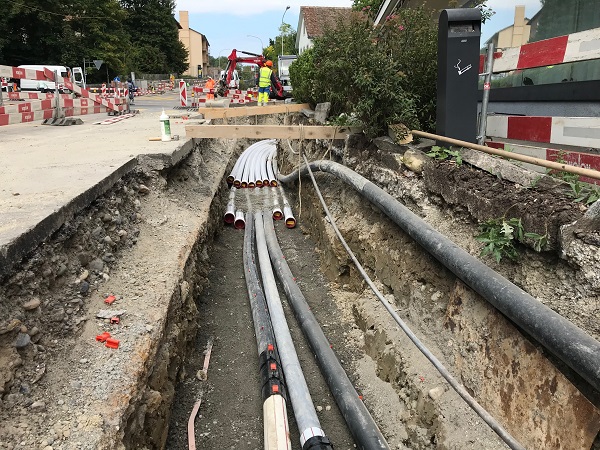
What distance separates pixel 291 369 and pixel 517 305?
2048mm

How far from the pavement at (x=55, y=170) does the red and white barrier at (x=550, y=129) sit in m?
3.95

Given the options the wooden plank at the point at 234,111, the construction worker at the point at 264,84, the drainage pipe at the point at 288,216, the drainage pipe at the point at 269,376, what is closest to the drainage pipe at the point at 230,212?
the drainage pipe at the point at 288,216

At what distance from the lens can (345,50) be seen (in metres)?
5.58

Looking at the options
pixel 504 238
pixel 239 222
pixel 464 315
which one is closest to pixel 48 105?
pixel 239 222

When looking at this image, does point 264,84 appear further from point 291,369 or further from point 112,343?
point 112,343

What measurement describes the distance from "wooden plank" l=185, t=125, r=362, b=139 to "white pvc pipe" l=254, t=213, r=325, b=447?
2048 mm

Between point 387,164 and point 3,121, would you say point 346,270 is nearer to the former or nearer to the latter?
point 387,164

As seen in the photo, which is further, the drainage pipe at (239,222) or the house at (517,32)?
the drainage pipe at (239,222)

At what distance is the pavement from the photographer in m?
2.97

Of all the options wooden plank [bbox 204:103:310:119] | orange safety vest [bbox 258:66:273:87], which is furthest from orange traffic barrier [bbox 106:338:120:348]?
orange safety vest [bbox 258:66:273:87]

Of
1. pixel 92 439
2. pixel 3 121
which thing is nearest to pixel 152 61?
pixel 3 121

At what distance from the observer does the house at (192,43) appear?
3120 inches

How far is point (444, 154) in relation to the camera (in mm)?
4316

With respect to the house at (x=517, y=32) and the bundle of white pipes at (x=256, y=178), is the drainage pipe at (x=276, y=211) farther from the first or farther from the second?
the house at (x=517, y=32)
